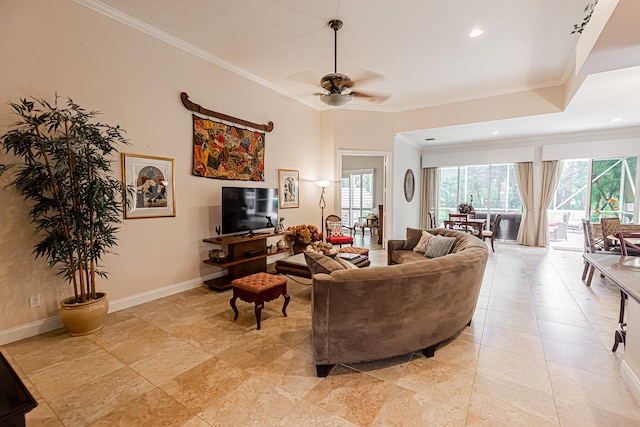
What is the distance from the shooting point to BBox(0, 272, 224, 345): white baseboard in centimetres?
273

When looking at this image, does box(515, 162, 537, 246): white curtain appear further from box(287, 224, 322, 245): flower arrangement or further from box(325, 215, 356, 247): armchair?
box(287, 224, 322, 245): flower arrangement

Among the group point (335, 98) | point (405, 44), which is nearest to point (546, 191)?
point (405, 44)

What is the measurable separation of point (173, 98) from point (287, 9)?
1.94 meters

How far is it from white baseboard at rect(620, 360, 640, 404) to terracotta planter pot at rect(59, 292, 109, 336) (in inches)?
179

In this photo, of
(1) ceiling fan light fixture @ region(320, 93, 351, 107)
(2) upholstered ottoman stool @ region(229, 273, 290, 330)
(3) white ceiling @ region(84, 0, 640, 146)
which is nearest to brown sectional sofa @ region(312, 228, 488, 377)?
(2) upholstered ottoman stool @ region(229, 273, 290, 330)

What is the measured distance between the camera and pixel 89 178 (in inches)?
110

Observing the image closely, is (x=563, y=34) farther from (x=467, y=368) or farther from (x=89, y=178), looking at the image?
(x=89, y=178)

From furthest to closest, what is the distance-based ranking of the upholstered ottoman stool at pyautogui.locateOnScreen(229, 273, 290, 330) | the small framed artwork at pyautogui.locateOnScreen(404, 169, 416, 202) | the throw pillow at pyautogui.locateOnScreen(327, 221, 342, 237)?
the small framed artwork at pyautogui.locateOnScreen(404, 169, 416, 202) < the throw pillow at pyautogui.locateOnScreen(327, 221, 342, 237) < the upholstered ottoman stool at pyautogui.locateOnScreen(229, 273, 290, 330)

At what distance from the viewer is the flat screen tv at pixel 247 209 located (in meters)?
4.34

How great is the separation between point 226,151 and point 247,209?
3.29ft

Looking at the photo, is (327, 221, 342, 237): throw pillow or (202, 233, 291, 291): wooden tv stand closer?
(202, 233, 291, 291): wooden tv stand

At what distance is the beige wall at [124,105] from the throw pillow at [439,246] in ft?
10.9

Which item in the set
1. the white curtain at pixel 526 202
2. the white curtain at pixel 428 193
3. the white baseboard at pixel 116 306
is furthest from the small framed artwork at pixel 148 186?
the white curtain at pixel 526 202

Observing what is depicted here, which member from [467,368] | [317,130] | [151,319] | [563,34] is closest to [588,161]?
[563,34]
